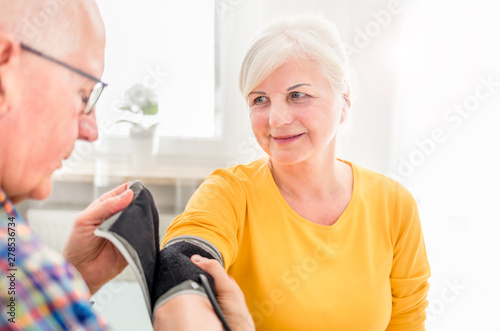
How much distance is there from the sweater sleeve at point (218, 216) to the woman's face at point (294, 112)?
0.43ft

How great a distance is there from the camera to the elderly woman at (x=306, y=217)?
1.00 m

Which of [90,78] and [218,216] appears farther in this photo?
[218,216]

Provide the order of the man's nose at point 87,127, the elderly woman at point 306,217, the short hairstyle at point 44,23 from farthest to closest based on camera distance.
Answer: the elderly woman at point 306,217 → the man's nose at point 87,127 → the short hairstyle at point 44,23

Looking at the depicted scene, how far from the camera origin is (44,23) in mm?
504

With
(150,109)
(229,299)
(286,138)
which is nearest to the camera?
(229,299)

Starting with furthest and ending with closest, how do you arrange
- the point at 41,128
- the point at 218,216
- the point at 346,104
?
the point at 346,104 → the point at 218,216 → the point at 41,128

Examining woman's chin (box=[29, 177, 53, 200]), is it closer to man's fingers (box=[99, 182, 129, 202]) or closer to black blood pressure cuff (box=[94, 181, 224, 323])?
black blood pressure cuff (box=[94, 181, 224, 323])

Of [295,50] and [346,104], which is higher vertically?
[295,50]

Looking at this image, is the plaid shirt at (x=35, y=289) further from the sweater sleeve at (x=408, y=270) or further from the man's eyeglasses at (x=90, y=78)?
the sweater sleeve at (x=408, y=270)

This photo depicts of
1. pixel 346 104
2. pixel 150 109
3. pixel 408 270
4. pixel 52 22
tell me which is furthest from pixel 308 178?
pixel 150 109

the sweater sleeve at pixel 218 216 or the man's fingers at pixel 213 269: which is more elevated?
the sweater sleeve at pixel 218 216

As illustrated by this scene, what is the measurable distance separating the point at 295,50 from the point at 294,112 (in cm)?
14

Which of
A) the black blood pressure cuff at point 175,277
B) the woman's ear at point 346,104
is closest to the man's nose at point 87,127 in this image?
the black blood pressure cuff at point 175,277

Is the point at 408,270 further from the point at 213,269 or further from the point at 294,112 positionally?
the point at 213,269
